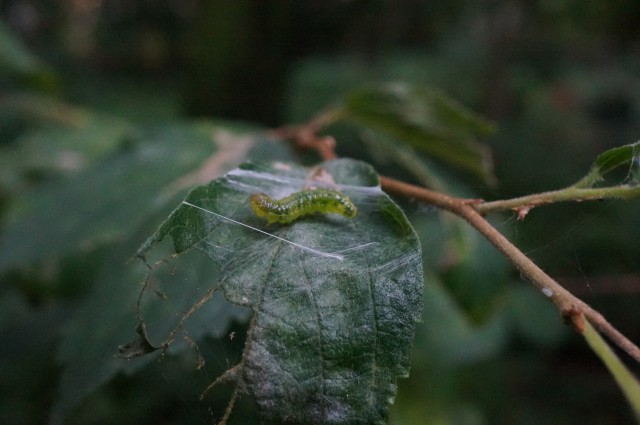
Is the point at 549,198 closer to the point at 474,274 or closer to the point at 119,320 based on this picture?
the point at 119,320

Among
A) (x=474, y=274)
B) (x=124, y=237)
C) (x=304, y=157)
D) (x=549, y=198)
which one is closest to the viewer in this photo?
(x=549, y=198)

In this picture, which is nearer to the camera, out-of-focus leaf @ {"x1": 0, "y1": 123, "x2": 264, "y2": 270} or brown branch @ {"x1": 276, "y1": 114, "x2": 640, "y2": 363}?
brown branch @ {"x1": 276, "y1": 114, "x2": 640, "y2": 363}

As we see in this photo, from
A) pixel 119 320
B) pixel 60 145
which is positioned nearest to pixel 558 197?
pixel 119 320

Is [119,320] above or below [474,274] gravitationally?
above

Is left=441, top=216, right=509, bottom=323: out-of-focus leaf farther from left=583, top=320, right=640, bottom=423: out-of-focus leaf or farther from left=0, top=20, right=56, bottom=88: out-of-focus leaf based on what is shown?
left=0, top=20, right=56, bottom=88: out-of-focus leaf

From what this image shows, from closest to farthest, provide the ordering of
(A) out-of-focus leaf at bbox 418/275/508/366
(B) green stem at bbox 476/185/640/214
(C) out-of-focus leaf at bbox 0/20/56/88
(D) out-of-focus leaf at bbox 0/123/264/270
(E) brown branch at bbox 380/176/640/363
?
1. (E) brown branch at bbox 380/176/640/363
2. (B) green stem at bbox 476/185/640/214
3. (D) out-of-focus leaf at bbox 0/123/264/270
4. (A) out-of-focus leaf at bbox 418/275/508/366
5. (C) out-of-focus leaf at bbox 0/20/56/88

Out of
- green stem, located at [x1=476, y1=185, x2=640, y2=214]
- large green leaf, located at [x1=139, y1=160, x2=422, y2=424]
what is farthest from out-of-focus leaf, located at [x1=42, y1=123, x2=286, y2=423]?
green stem, located at [x1=476, y1=185, x2=640, y2=214]

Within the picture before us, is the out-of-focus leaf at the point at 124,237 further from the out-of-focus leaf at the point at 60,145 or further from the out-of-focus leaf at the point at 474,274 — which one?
the out-of-focus leaf at the point at 474,274
